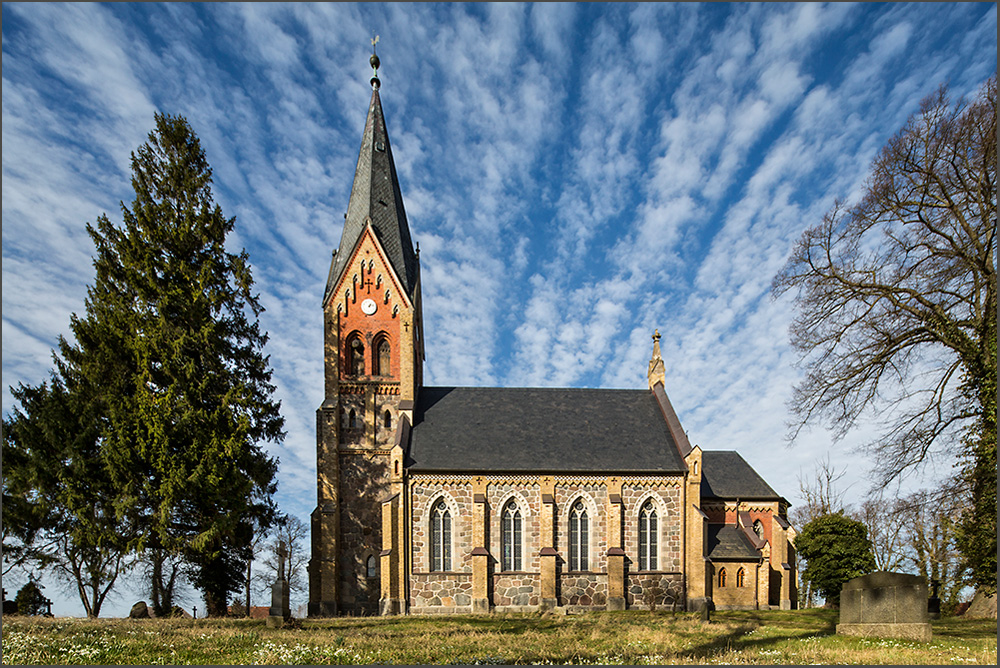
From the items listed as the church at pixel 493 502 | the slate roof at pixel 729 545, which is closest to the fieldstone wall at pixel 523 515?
the church at pixel 493 502

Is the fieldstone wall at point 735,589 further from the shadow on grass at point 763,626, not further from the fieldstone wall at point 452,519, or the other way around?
the fieldstone wall at point 452,519

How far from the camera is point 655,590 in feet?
90.3

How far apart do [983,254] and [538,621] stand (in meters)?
18.3

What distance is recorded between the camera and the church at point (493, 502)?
27219mm

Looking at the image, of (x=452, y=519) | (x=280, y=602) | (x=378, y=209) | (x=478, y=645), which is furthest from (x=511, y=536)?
(x=378, y=209)

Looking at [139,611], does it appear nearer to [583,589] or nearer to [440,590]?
[440,590]

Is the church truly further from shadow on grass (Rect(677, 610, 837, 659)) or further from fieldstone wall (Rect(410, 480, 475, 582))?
shadow on grass (Rect(677, 610, 837, 659))

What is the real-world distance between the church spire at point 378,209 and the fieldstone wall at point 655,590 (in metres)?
18.5

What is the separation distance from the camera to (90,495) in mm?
20547

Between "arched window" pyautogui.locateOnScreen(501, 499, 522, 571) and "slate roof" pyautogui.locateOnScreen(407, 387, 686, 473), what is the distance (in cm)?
205

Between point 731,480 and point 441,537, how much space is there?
16237 millimetres

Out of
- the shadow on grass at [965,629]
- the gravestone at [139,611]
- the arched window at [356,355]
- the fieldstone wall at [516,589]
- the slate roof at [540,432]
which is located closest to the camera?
the shadow on grass at [965,629]

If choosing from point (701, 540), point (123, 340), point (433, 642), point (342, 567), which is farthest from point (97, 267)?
point (701, 540)

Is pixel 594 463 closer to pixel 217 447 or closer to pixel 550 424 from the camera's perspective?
pixel 550 424
